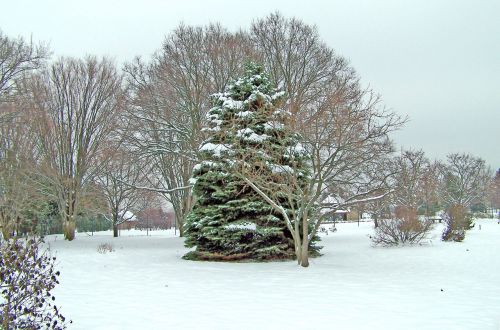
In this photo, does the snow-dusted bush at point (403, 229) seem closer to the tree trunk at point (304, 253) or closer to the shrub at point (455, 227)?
the shrub at point (455, 227)

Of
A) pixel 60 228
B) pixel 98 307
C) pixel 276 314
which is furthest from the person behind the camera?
pixel 60 228

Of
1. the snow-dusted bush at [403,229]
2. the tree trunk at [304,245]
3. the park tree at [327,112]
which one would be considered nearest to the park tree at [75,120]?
the park tree at [327,112]

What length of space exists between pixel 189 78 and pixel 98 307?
1533cm

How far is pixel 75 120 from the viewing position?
77.5 feet

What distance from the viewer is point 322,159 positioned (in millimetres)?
12555

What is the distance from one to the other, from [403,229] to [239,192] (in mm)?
8635

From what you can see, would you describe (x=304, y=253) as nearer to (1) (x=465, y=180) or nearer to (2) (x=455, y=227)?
(2) (x=455, y=227)

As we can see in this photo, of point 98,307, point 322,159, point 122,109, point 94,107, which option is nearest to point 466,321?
point 98,307

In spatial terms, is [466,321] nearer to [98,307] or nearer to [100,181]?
[98,307]

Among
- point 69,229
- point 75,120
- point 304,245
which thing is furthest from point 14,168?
point 304,245

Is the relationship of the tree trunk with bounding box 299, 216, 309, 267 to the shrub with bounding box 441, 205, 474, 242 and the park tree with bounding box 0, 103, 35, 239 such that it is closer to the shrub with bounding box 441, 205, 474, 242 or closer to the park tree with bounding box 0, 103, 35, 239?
the shrub with bounding box 441, 205, 474, 242

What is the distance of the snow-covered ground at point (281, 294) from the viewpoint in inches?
229

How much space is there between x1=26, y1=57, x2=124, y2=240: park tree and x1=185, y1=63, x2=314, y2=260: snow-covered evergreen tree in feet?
31.1

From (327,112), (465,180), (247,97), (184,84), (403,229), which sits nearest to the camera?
(327,112)
